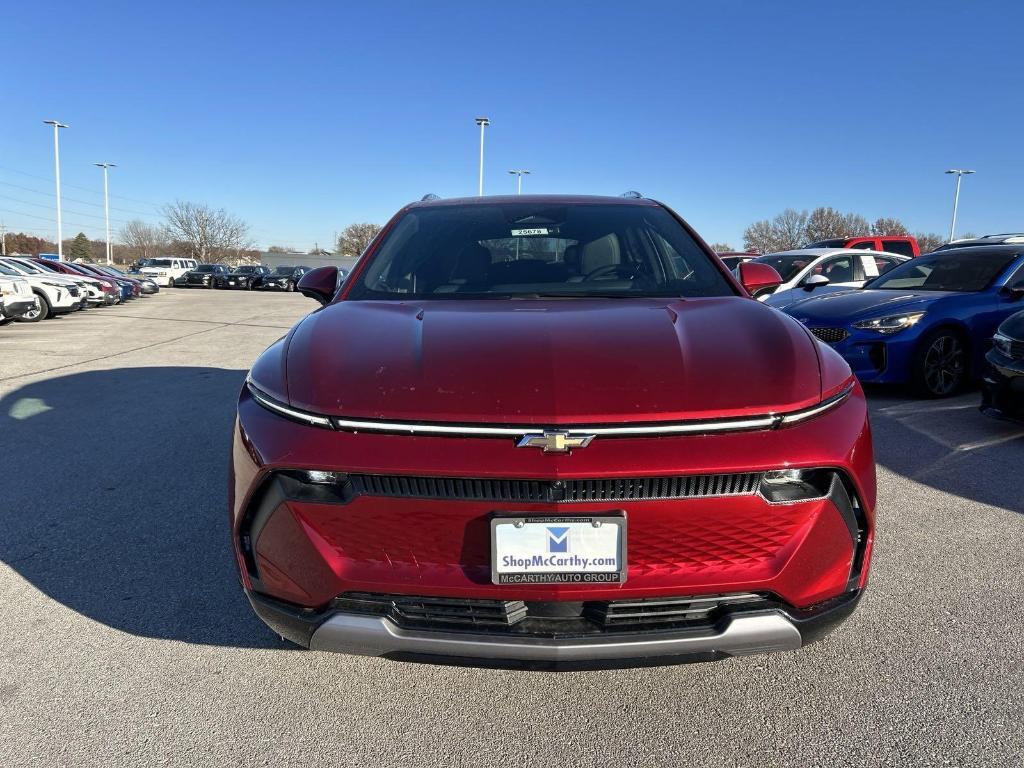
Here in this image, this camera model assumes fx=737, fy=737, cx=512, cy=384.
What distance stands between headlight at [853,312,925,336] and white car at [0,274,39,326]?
15719mm

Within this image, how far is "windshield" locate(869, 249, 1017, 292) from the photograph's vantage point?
7598 mm

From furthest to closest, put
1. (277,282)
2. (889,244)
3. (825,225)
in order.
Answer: (825,225) < (277,282) < (889,244)

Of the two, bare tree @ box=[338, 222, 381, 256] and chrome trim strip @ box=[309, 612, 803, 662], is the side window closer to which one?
chrome trim strip @ box=[309, 612, 803, 662]

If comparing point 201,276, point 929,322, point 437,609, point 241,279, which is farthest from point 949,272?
point 201,276

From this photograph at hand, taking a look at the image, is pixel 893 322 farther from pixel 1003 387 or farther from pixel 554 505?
pixel 554 505

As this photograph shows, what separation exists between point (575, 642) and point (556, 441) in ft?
1.63

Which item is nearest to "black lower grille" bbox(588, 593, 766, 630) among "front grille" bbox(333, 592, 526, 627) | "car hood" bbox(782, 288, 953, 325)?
"front grille" bbox(333, 592, 526, 627)

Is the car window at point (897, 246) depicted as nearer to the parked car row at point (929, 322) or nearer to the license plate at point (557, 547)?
the parked car row at point (929, 322)

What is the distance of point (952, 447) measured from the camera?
528cm

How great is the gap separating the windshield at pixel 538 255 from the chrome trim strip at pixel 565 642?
4.51ft

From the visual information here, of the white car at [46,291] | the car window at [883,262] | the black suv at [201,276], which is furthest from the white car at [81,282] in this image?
the black suv at [201,276]

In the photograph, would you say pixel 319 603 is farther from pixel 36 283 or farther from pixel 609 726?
pixel 36 283

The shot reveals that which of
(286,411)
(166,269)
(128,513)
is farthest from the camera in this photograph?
(166,269)

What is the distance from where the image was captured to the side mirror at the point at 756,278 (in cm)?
330
